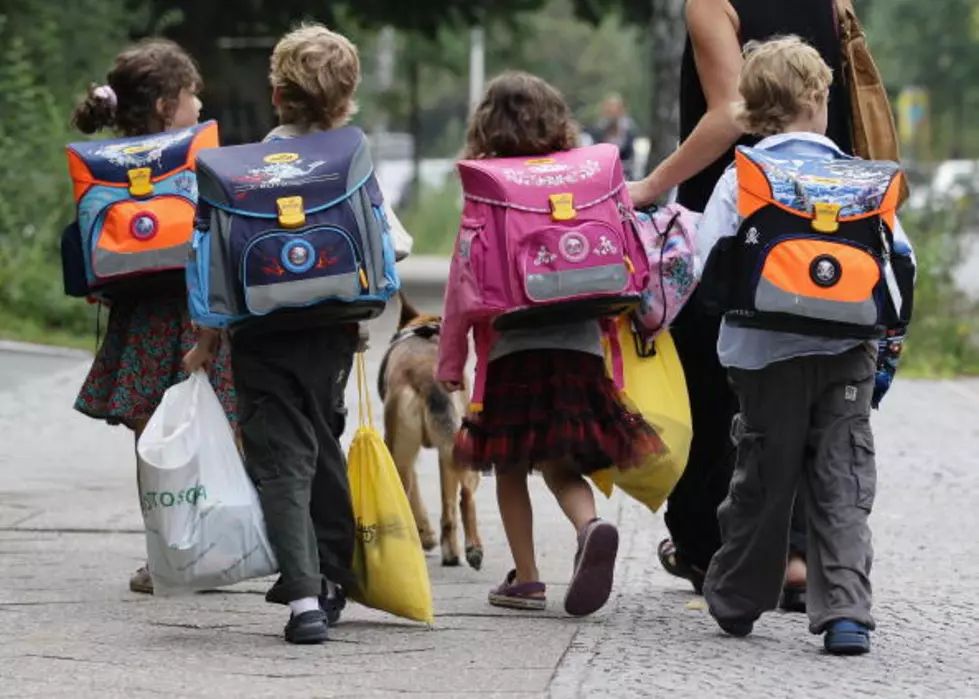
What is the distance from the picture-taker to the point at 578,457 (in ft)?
21.0

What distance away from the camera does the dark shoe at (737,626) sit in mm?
6008

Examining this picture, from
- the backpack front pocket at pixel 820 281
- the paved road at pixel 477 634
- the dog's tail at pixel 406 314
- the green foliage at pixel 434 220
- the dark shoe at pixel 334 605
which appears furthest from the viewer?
the green foliage at pixel 434 220

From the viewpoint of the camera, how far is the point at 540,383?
20.7 ft

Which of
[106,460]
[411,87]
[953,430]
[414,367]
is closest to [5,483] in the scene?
[106,460]

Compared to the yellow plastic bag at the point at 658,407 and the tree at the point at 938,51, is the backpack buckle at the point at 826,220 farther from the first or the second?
the tree at the point at 938,51

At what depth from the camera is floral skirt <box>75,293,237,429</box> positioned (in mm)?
6844

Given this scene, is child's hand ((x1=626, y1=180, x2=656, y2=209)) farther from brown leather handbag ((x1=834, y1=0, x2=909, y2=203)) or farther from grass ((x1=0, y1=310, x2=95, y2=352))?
grass ((x1=0, y1=310, x2=95, y2=352))

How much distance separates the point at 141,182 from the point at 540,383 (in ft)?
4.58

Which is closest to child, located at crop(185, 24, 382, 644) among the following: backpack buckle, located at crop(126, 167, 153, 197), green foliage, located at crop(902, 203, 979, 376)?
backpack buckle, located at crop(126, 167, 153, 197)

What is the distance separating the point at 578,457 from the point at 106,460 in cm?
426

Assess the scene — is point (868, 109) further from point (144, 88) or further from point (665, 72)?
point (665, 72)

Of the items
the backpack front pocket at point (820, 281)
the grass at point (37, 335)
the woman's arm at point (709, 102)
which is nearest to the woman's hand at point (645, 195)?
the woman's arm at point (709, 102)

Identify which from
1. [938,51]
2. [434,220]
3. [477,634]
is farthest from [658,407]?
[938,51]

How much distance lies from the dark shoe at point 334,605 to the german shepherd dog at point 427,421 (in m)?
1.29
